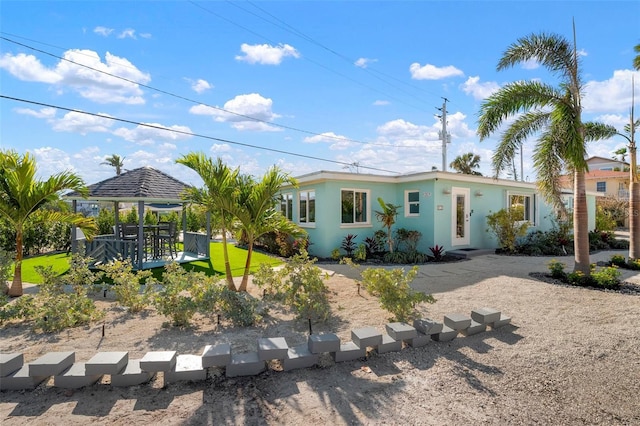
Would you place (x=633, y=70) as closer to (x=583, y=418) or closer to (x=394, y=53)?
(x=394, y=53)

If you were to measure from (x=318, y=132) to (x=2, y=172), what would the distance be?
1807cm

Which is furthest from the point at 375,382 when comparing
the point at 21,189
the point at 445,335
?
the point at 21,189

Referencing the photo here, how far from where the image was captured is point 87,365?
3.12 metres

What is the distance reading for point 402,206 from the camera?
1307 cm

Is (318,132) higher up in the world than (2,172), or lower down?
higher up

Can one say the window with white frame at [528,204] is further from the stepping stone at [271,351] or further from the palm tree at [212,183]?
the stepping stone at [271,351]

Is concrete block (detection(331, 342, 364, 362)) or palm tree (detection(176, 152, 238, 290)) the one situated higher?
palm tree (detection(176, 152, 238, 290))

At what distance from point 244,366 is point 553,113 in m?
9.42

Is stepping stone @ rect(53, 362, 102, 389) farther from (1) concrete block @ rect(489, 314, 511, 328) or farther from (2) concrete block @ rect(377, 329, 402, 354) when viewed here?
(1) concrete block @ rect(489, 314, 511, 328)

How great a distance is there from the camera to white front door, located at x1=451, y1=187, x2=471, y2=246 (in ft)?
42.0

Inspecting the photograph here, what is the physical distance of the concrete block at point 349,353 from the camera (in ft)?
12.3

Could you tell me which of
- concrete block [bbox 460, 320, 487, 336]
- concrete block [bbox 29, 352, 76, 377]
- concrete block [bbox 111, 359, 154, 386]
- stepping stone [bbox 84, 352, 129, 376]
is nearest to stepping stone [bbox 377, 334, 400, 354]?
concrete block [bbox 460, 320, 487, 336]

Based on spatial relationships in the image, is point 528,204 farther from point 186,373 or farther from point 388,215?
point 186,373

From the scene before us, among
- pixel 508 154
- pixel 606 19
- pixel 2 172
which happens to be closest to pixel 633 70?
pixel 606 19
